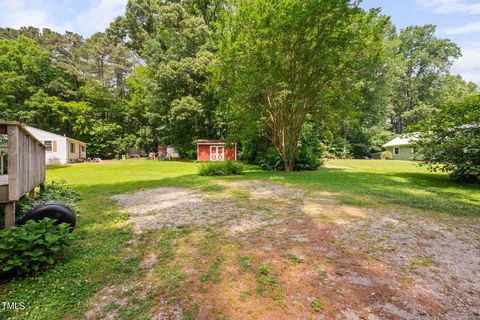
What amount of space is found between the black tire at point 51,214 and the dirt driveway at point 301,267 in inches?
42.9

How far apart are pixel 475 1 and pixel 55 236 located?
52.8 ft

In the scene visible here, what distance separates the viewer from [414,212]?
5.08 metres

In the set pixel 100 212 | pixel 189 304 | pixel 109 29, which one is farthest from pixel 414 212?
pixel 109 29

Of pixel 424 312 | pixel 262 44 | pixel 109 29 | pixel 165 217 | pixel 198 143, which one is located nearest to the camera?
pixel 424 312

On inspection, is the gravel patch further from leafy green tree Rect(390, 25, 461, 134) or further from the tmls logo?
leafy green tree Rect(390, 25, 461, 134)

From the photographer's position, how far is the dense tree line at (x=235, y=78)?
11.8 m

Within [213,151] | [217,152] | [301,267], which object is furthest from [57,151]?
[301,267]

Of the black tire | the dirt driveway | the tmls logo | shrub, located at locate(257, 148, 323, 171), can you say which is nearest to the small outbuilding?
shrub, located at locate(257, 148, 323, 171)

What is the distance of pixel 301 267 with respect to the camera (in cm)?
280

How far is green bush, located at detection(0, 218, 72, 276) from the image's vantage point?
2482 millimetres

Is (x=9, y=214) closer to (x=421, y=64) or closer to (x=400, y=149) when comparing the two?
(x=400, y=149)

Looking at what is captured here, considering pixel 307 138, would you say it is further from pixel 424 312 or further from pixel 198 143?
pixel 424 312

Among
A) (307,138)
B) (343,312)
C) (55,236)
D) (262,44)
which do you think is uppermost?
(262,44)

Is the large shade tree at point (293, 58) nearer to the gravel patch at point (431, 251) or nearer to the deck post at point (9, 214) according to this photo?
the gravel patch at point (431, 251)
